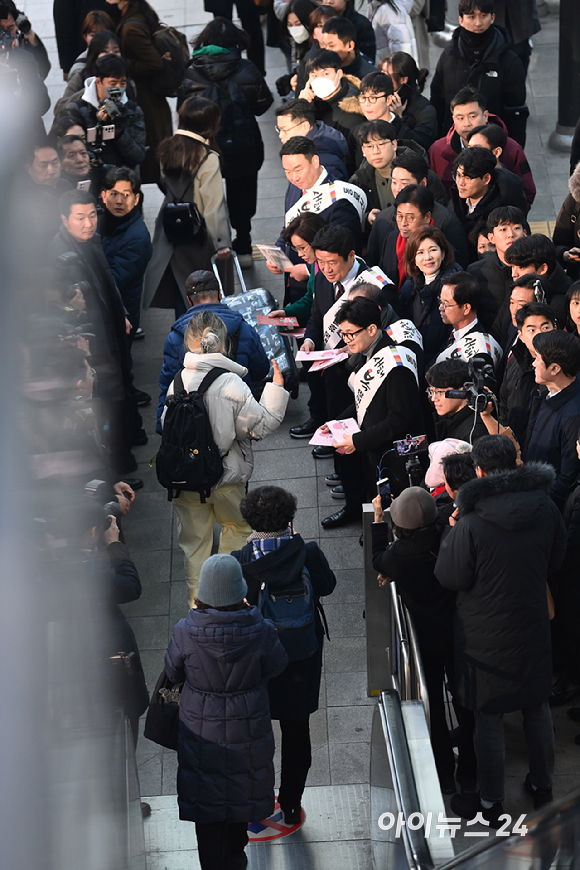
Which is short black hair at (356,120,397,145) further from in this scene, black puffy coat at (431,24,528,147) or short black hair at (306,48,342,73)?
black puffy coat at (431,24,528,147)

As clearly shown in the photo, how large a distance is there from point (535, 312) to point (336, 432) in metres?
1.28

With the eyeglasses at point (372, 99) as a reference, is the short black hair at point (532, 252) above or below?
below

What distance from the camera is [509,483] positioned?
388cm

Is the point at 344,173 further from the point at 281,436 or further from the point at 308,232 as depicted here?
the point at 281,436

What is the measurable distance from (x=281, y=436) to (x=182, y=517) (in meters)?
1.73

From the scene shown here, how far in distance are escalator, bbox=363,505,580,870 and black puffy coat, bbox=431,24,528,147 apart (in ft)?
15.5

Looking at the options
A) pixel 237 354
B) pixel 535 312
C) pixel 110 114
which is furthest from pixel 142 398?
pixel 535 312

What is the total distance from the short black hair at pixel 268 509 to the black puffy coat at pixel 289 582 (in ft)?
0.28

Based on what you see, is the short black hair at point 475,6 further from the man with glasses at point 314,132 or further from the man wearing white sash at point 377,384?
the man wearing white sash at point 377,384

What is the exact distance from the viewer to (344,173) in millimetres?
7461

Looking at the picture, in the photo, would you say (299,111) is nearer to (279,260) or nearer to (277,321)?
(279,260)

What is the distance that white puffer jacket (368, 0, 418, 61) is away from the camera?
9789 mm

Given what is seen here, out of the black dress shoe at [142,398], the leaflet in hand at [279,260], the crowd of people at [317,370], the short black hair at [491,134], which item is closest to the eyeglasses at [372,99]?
the crowd of people at [317,370]

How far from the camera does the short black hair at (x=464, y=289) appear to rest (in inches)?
209
